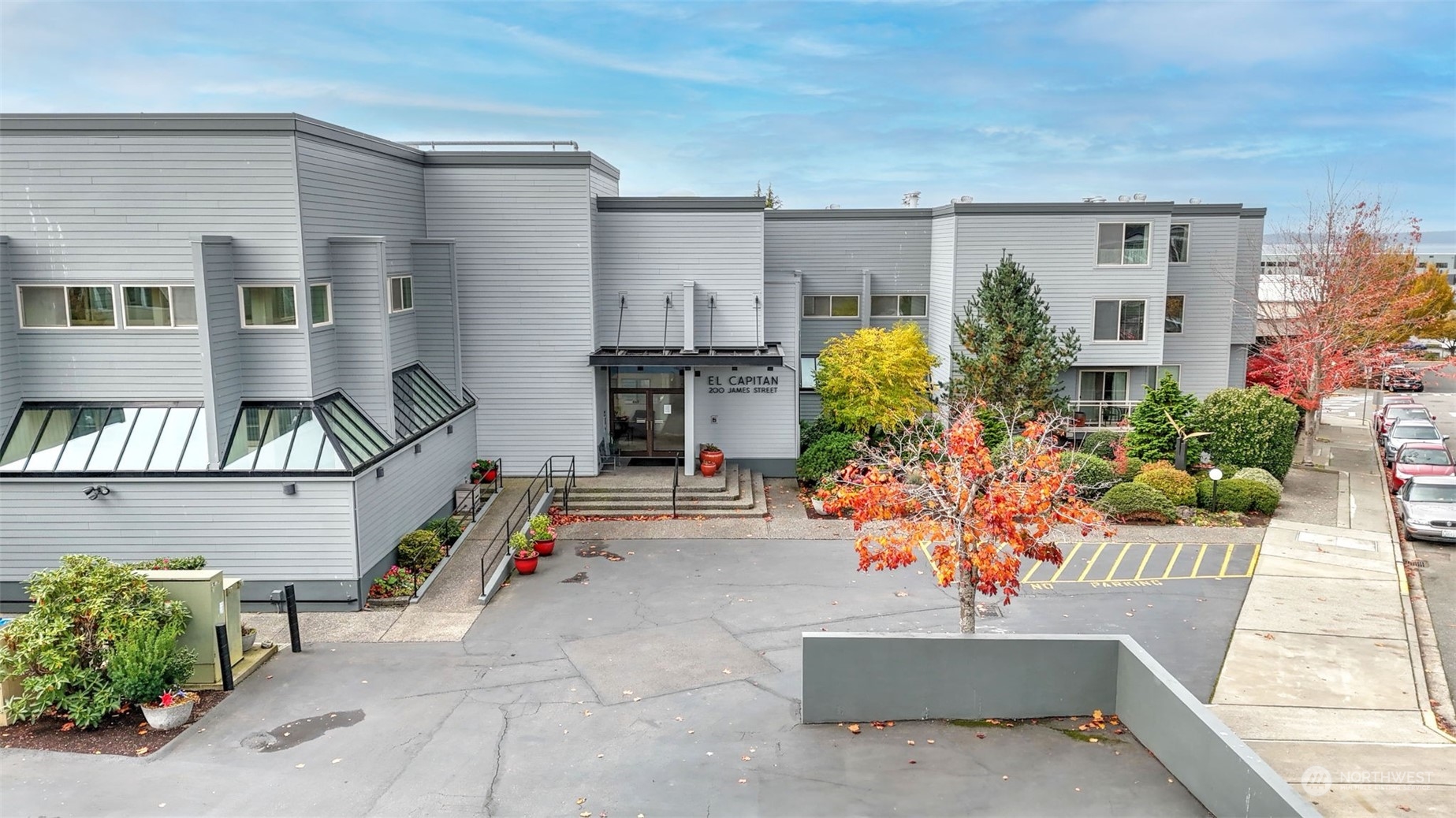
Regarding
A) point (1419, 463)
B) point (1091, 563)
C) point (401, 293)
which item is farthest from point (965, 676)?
point (1419, 463)

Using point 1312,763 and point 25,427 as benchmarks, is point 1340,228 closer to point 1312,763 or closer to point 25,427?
point 1312,763

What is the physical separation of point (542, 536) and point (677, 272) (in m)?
9.20

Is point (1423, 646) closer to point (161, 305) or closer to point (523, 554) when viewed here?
point (523, 554)

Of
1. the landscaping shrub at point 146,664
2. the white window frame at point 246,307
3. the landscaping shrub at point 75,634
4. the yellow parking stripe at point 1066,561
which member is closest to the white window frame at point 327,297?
the white window frame at point 246,307

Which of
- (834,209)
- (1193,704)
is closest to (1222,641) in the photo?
(1193,704)

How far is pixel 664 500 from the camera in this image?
2427cm

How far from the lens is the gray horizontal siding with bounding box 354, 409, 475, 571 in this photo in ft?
58.0

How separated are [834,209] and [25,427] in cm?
2281

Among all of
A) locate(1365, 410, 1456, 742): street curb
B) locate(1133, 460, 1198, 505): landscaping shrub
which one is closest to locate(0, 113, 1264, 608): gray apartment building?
locate(1133, 460, 1198, 505): landscaping shrub

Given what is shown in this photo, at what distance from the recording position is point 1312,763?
485 inches

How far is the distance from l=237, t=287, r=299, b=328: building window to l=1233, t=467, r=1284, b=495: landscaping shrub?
2222 centimetres

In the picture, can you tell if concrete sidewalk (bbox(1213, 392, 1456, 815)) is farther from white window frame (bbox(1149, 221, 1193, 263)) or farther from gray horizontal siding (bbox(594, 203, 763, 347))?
gray horizontal siding (bbox(594, 203, 763, 347))

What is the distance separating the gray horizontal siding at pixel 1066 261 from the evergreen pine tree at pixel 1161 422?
358 centimetres

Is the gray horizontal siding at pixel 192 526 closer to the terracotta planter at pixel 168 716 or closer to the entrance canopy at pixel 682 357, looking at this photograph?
the terracotta planter at pixel 168 716
